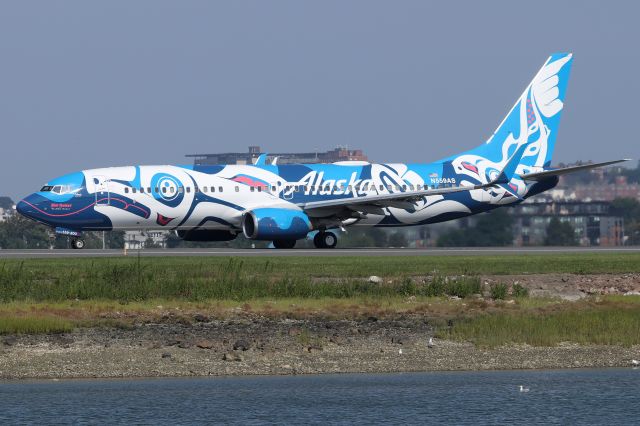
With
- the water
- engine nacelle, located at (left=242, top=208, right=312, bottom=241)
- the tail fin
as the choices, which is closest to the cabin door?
engine nacelle, located at (left=242, top=208, right=312, bottom=241)

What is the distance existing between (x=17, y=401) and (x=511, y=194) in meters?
42.0

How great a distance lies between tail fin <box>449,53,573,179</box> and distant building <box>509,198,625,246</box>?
5.21 m

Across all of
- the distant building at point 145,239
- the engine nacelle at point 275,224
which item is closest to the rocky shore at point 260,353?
the engine nacelle at point 275,224

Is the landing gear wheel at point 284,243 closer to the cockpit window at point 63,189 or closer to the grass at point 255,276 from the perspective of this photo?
the grass at point 255,276

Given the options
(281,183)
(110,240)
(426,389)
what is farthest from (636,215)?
(426,389)

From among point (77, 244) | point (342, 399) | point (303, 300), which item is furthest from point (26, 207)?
point (342, 399)

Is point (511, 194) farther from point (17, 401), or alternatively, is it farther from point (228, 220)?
point (17, 401)

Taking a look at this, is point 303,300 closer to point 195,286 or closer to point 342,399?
point 195,286

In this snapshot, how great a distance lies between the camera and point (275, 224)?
58781 mm

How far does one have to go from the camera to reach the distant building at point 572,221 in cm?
7338

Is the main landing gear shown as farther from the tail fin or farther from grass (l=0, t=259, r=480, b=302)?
grass (l=0, t=259, r=480, b=302)

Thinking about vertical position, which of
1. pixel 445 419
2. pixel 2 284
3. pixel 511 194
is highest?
pixel 511 194

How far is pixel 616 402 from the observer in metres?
26.5

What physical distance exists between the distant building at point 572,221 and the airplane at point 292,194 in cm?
640
